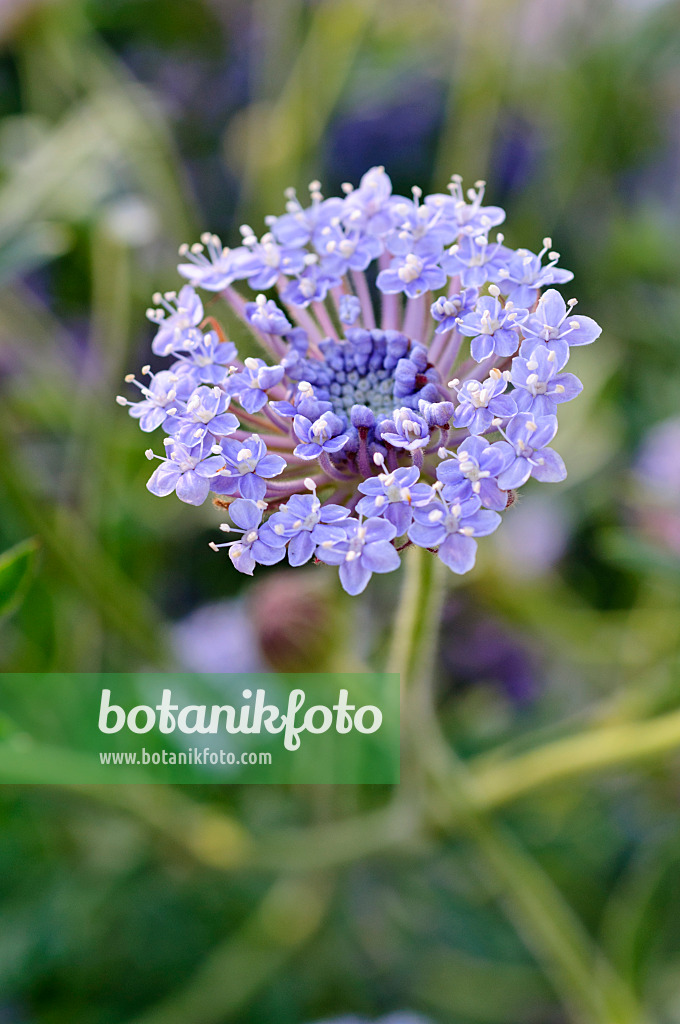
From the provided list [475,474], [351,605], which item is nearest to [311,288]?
[475,474]

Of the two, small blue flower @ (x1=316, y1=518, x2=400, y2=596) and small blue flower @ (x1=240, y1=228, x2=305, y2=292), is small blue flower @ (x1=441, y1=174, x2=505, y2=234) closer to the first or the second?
small blue flower @ (x1=240, y1=228, x2=305, y2=292)

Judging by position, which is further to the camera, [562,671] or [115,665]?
[562,671]

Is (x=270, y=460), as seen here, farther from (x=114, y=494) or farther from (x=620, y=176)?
(x=620, y=176)

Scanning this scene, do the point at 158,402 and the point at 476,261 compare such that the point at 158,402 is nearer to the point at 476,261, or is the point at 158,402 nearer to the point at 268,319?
the point at 268,319

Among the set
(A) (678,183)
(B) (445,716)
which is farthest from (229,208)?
(B) (445,716)

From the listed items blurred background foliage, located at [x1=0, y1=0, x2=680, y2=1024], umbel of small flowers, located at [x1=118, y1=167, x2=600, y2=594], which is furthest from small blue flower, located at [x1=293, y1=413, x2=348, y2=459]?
blurred background foliage, located at [x1=0, y1=0, x2=680, y2=1024]

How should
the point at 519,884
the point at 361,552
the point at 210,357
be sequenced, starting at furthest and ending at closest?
1. the point at 519,884
2. the point at 210,357
3. the point at 361,552

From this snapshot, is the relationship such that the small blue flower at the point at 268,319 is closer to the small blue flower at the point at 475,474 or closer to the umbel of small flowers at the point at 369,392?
the umbel of small flowers at the point at 369,392
